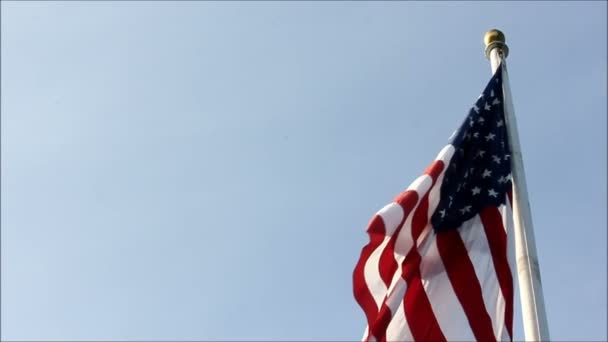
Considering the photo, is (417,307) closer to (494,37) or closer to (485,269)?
(485,269)

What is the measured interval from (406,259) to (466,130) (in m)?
2.21

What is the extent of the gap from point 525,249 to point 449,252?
3.72 feet

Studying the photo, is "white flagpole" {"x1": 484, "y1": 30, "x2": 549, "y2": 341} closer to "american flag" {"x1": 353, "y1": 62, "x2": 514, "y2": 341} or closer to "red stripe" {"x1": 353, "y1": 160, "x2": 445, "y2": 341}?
"american flag" {"x1": 353, "y1": 62, "x2": 514, "y2": 341}

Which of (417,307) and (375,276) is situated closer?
(417,307)

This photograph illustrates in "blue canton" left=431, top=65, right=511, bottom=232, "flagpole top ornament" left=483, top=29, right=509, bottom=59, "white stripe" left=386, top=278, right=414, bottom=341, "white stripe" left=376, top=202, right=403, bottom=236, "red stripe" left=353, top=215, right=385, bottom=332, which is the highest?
"flagpole top ornament" left=483, top=29, right=509, bottom=59

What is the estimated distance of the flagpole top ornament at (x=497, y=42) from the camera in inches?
616

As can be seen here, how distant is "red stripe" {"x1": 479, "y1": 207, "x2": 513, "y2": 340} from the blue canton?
159 millimetres

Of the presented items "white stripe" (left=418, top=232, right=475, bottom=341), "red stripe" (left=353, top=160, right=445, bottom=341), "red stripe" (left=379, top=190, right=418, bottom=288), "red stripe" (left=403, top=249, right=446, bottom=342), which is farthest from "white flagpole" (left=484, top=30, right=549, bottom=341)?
"red stripe" (left=379, top=190, right=418, bottom=288)

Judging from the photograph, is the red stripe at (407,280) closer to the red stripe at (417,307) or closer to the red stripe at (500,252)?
the red stripe at (417,307)

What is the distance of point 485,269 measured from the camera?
13750mm

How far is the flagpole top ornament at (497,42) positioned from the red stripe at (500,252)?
9.13 feet

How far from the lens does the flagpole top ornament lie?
15.6 meters

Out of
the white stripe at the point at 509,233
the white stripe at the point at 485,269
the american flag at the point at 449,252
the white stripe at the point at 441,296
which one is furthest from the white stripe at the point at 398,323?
the white stripe at the point at 509,233

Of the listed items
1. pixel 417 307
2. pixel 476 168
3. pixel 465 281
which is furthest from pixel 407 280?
pixel 476 168
